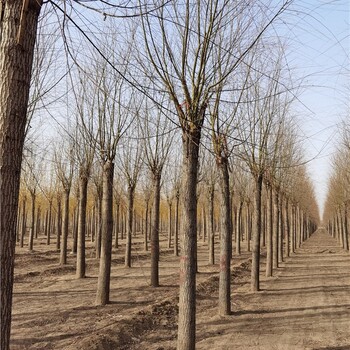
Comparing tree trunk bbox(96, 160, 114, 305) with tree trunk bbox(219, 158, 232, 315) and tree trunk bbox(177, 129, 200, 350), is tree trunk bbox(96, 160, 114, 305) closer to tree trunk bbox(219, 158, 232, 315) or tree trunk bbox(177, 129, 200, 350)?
tree trunk bbox(219, 158, 232, 315)

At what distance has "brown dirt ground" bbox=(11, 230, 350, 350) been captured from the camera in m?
6.24

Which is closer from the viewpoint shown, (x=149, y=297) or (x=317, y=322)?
(x=317, y=322)

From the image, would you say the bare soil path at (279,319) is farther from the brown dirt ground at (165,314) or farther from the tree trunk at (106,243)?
the tree trunk at (106,243)

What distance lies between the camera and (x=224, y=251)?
7984 millimetres

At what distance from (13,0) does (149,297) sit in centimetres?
829

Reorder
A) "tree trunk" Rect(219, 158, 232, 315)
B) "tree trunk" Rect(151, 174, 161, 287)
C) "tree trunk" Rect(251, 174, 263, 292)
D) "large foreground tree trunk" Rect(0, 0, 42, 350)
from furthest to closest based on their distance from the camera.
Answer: "tree trunk" Rect(151, 174, 161, 287)
"tree trunk" Rect(251, 174, 263, 292)
"tree trunk" Rect(219, 158, 232, 315)
"large foreground tree trunk" Rect(0, 0, 42, 350)

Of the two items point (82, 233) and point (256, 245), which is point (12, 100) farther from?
point (82, 233)

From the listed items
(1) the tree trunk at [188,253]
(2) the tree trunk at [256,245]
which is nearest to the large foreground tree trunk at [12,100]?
(1) the tree trunk at [188,253]

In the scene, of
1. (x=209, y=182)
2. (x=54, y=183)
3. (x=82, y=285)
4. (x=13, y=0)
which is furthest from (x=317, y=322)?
(x=54, y=183)

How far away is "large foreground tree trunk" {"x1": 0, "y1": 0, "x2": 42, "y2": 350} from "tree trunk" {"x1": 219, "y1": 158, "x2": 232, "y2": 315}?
571 centimetres

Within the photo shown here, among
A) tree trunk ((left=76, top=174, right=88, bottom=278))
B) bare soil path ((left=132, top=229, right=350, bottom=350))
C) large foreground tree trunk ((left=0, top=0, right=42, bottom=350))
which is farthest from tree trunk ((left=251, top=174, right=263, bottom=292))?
large foreground tree trunk ((left=0, top=0, right=42, bottom=350))

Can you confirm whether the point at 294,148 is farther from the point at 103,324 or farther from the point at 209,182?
the point at 103,324

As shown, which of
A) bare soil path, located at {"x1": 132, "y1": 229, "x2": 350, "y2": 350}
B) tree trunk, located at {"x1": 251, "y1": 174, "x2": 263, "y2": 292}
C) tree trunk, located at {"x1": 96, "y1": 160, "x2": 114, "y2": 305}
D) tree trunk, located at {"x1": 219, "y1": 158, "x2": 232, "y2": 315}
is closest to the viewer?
bare soil path, located at {"x1": 132, "y1": 229, "x2": 350, "y2": 350}

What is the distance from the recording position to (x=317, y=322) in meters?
7.67
